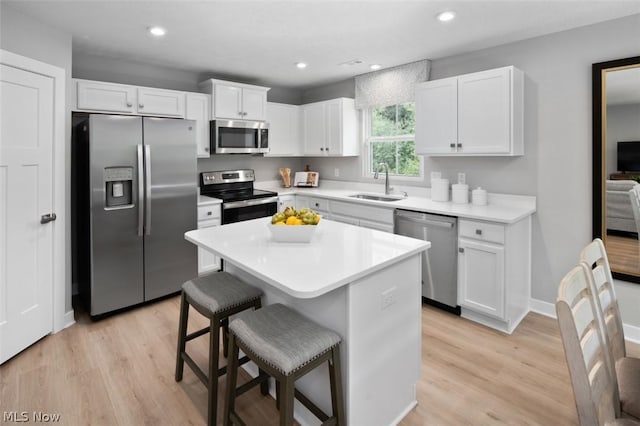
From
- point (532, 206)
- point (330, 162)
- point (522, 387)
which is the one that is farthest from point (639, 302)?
point (330, 162)

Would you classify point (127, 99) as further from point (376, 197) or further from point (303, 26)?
point (376, 197)

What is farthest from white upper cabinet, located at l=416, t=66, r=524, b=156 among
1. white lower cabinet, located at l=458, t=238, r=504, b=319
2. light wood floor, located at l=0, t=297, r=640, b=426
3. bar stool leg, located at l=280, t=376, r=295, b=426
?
bar stool leg, located at l=280, t=376, r=295, b=426

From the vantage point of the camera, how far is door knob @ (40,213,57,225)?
2619 mm

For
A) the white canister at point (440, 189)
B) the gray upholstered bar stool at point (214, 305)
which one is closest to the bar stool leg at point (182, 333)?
the gray upholstered bar stool at point (214, 305)

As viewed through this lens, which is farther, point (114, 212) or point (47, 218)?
point (114, 212)

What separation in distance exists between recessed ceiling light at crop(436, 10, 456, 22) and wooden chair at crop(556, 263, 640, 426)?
2.01 m

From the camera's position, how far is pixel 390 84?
404 cm

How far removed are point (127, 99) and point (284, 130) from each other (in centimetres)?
198

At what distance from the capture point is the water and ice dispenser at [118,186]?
2.99 meters

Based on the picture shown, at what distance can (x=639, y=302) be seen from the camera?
2693 millimetres

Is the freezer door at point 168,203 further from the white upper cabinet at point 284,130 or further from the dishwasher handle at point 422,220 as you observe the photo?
the dishwasher handle at point 422,220

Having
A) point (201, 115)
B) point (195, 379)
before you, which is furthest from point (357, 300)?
point (201, 115)

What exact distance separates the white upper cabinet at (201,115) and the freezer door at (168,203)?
57 cm

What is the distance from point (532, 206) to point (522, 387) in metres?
1.61
